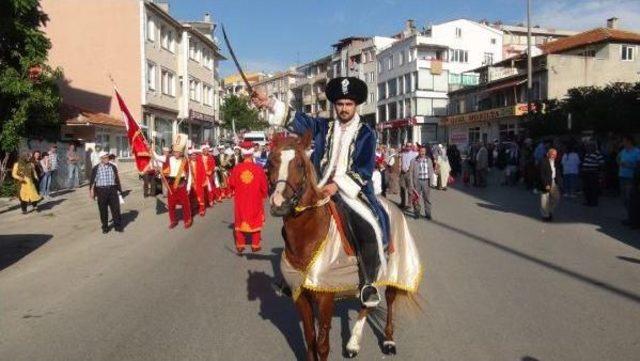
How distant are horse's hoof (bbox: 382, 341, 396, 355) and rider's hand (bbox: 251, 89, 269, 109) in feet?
7.54

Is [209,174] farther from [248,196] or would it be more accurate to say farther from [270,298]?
[270,298]

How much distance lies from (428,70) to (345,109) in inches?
2535

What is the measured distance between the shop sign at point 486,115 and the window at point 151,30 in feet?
95.3

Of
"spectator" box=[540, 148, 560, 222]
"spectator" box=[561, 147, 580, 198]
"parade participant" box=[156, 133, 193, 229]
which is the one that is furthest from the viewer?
"spectator" box=[561, 147, 580, 198]

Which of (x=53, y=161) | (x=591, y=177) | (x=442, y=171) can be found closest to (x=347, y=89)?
(x=591, y=177)

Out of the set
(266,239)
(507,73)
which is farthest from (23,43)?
(507,73)

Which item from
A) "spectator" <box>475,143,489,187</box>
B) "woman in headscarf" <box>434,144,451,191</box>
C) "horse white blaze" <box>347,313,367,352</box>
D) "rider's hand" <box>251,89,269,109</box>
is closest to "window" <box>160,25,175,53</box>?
"woman in headscarf" <box>434,144,451,191</box>

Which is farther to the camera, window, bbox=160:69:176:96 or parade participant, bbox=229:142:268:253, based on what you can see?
window, bbox=160:69:176:96

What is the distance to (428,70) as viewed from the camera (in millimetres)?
66875

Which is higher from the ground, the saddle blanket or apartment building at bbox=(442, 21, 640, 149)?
apartment building at bbox=(442, 21, 640, 149)

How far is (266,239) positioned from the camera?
1168 cm

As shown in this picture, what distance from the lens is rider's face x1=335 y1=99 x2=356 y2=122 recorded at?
4.75 meters

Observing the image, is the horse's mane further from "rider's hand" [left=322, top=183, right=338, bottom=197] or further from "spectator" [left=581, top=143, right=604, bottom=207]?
"spectator" [left=581, top=143, right=604, bottom=207]

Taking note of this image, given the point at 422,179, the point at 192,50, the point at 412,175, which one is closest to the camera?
the point at 422,179
